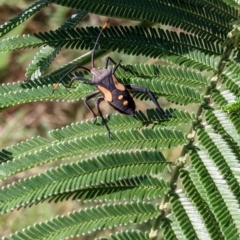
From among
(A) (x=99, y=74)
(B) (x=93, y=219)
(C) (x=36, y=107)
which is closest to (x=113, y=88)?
(A) (x=99, y=74)

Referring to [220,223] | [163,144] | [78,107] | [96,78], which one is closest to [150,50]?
[96,78]

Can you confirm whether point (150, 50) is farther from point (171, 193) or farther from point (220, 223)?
point (220, 223)

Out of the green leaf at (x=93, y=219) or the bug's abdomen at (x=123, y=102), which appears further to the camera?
the bug's abdomen at (x=123, y=102)

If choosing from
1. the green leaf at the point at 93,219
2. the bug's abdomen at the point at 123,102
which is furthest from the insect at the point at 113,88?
the green leaf at the point at 93,219

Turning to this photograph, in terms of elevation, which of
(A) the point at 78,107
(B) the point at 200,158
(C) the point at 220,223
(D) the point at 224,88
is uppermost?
(D) the point at 224,88

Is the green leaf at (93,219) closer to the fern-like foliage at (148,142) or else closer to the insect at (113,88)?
the fern-like foliage at (148,142)

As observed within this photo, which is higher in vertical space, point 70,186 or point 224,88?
point 224,88

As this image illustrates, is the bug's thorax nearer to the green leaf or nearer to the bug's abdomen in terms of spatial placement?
the bug's abdomen

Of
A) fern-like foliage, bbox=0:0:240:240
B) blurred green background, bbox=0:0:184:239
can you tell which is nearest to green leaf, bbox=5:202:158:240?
fern-like foliage, bbox=0:0:240:240
